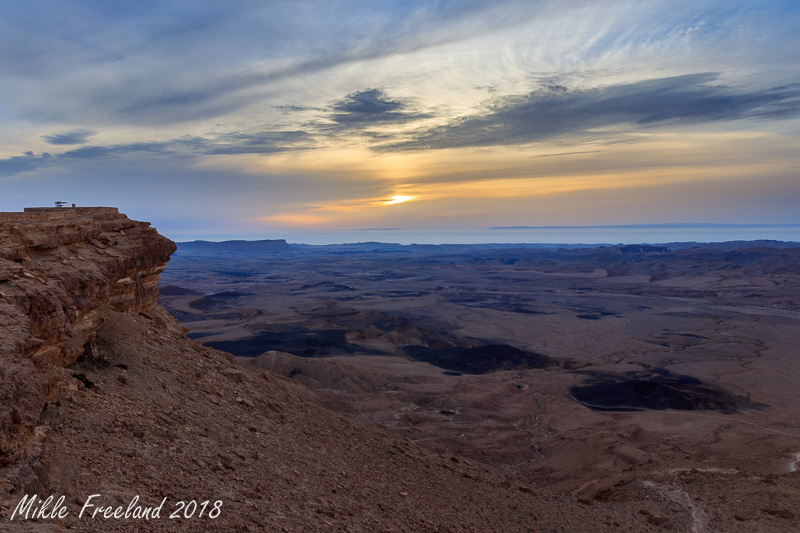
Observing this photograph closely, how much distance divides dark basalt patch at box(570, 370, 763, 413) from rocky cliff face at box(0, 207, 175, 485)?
33156 mm

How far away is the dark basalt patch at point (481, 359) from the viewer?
53.6 metres

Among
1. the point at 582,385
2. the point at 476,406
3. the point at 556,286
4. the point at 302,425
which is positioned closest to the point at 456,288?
the point at 556,286

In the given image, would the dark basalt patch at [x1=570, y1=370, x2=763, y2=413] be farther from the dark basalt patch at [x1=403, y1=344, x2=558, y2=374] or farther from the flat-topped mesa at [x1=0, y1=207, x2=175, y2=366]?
the flat-topped mesa at [x1=0, y1=207, x2=175, y2=366]

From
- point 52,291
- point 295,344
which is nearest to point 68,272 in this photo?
point 52,291

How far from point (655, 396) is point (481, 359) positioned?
19.1m

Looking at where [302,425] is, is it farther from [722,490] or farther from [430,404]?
[430,404]

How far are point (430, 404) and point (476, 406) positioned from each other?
3.20m

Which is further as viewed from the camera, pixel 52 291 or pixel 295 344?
pixel 295 344

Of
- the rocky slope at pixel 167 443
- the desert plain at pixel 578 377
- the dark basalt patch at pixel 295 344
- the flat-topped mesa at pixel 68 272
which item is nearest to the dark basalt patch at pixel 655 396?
the desert plain at pixel 578 377

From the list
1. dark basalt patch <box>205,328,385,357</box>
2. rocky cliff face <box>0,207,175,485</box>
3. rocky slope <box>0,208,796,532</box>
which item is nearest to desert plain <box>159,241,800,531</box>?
dark basalt patch <box>205,328,385,357</box>

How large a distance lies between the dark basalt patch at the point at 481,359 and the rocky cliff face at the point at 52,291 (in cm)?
3902

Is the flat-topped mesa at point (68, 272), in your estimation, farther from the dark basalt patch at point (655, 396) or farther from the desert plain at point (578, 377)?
the dark basalt patch at point (655, 396)

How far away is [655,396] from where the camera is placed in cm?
4031

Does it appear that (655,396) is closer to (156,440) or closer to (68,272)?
(156,440)
